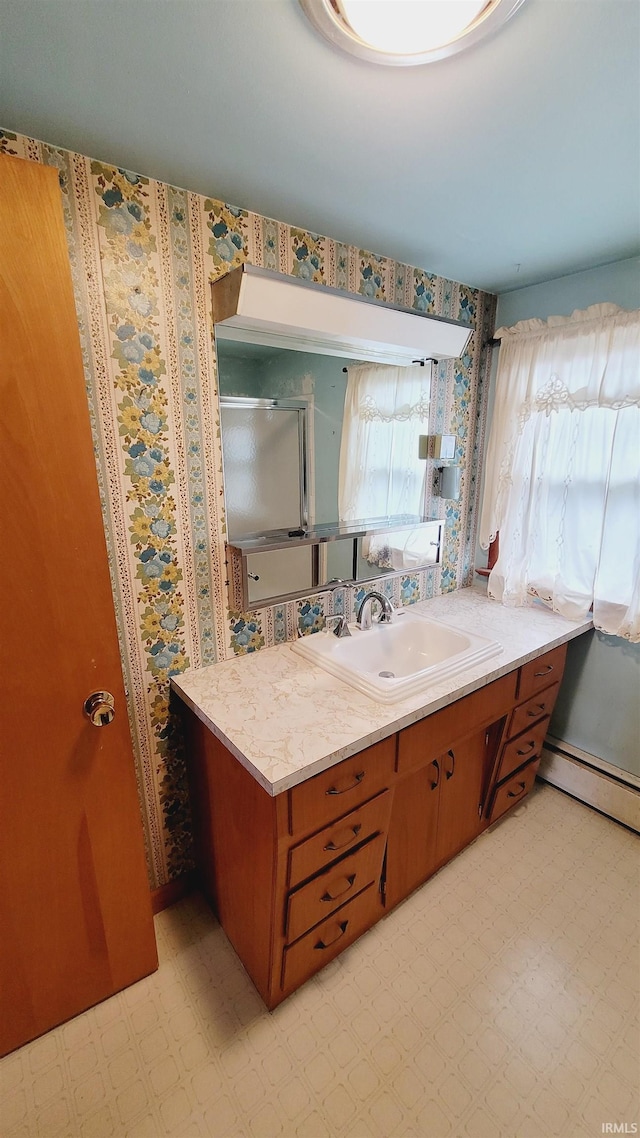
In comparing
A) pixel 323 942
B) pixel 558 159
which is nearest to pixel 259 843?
pixel 323 942

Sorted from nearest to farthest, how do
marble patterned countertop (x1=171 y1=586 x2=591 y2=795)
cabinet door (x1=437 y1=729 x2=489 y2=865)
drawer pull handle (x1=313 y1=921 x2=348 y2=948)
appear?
marble patterned countertop (x1=171 y1=586 x2=591 y2=795)
drawer pull handle (x1=313 y1=921 x2=348 y2=948)
cabinet door (x1=437 y1=729 x2=489 y2=865)

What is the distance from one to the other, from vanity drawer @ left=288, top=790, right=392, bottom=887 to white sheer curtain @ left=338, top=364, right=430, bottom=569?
0.90m

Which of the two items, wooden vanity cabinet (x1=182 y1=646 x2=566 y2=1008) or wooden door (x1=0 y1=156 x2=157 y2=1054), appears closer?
wooden door (x1=0 y1=156 x2=157 y2=1054)

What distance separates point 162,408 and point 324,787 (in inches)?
42.6

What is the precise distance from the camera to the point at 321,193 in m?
1.19

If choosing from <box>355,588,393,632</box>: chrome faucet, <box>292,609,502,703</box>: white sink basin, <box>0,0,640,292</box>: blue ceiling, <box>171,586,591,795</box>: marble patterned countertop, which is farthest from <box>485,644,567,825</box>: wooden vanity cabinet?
<box>0,0,640,292</box>: blue ceiling

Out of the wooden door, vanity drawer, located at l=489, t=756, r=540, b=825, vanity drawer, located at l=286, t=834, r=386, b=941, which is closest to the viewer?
the wooden door

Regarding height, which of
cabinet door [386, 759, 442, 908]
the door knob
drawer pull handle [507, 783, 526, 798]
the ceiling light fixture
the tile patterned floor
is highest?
the ceiling light fixture

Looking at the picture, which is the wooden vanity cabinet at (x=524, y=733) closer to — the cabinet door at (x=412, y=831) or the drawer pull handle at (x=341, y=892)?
the cabinet door at (x=412, y=831)

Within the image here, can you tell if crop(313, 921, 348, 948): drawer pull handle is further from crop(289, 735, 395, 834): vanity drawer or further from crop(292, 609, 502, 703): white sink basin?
crop(292, 609, 502, 703): white sink basin

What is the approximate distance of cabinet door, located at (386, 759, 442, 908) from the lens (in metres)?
1.37

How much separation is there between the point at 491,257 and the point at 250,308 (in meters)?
0.99

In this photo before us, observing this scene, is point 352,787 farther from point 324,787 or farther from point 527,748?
point 527,748

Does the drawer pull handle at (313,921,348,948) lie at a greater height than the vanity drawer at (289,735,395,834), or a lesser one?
lesser
